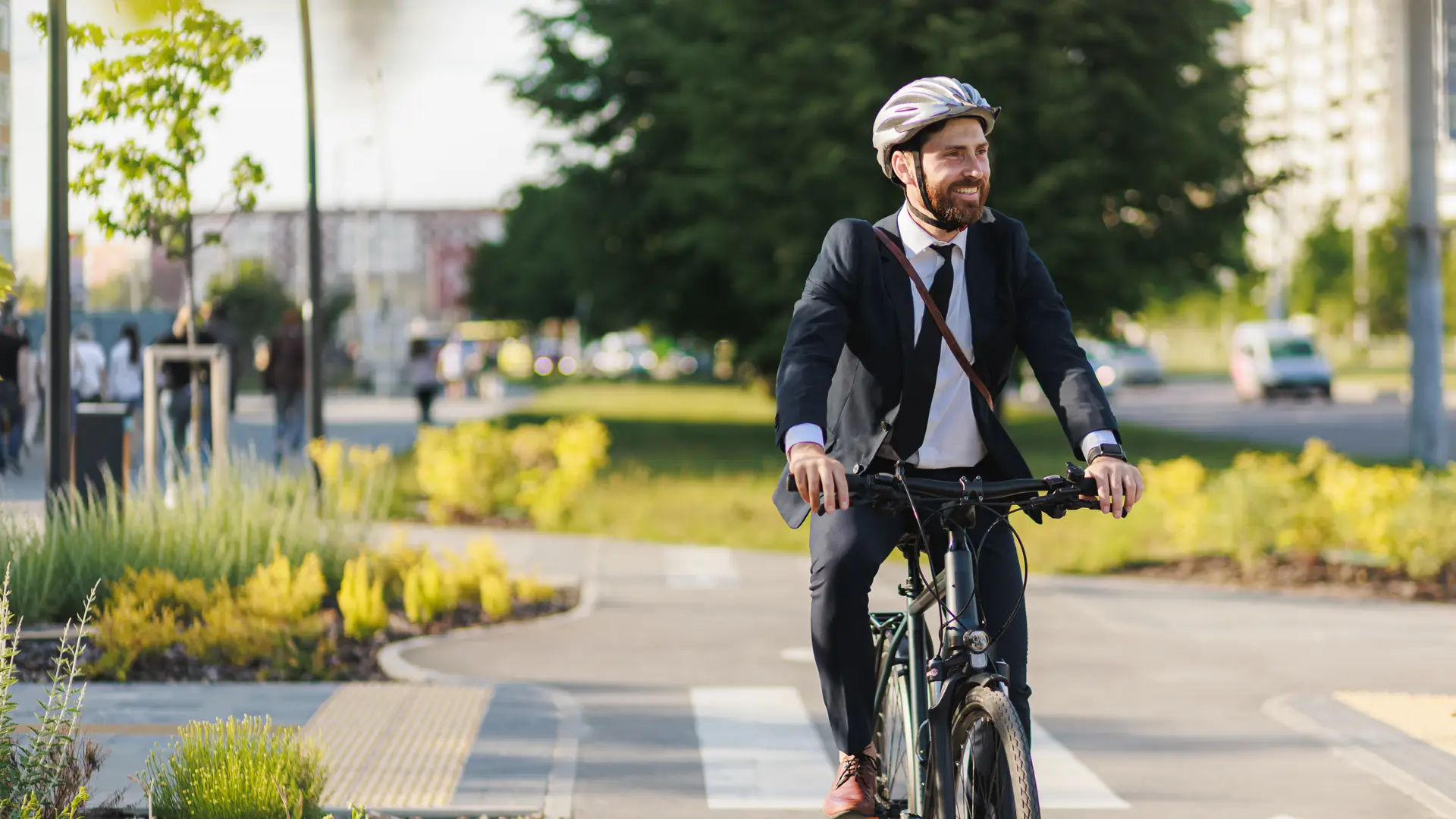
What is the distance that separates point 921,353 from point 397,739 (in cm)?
334

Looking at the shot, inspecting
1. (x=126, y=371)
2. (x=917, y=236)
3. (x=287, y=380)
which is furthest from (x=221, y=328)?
(x=917, y=236)

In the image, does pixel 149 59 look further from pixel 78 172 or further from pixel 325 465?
pixel 325 465

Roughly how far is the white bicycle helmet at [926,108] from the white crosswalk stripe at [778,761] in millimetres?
2364

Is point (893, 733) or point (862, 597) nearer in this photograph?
point (862, 597)

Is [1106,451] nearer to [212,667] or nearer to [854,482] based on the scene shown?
[854,482]

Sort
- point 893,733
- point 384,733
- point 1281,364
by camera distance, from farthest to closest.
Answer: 1. point 1281,364
2. point 384,733
3. point 893,733

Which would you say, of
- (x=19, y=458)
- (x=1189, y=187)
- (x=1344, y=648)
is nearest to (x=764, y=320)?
(x=1189, y=187)

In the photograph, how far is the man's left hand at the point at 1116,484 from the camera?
375 cm

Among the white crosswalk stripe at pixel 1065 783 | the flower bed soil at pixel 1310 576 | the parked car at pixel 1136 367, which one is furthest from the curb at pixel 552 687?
the parked car at pixel 1136 367

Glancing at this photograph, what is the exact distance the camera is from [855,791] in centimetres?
430

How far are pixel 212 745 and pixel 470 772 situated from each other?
4.68ft

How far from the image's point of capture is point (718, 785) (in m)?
6.21

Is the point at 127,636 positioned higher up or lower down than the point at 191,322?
lower down

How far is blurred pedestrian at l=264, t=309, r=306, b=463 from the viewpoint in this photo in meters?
24.3
